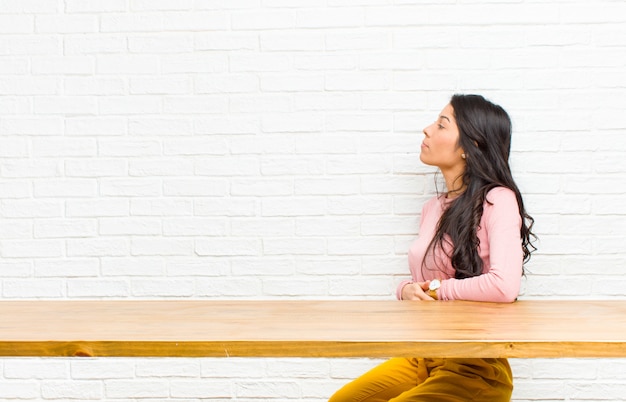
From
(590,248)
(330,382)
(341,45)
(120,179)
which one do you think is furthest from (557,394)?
(120,179)

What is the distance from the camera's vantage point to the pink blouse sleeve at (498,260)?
2012 mm

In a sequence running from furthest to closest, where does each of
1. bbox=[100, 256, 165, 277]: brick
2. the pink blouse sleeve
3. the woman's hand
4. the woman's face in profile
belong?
1. bbox=[100, 256, 165, 277]: brick
2. the woman's face in profile
3. the woman's hand
4. the pink blouse sleeve

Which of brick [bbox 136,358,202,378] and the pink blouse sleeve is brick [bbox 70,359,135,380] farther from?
the pink blouse sleeve

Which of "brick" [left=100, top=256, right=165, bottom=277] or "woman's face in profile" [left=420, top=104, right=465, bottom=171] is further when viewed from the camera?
"brick" [left=100, top=256, right=165, bottom=277]

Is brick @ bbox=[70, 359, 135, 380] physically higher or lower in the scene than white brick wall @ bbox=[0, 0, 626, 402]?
lower

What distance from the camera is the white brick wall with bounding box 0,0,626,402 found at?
2.66m

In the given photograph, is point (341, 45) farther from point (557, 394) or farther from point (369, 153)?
point (557, 394)

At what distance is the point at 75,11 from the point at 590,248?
2116 millimetres

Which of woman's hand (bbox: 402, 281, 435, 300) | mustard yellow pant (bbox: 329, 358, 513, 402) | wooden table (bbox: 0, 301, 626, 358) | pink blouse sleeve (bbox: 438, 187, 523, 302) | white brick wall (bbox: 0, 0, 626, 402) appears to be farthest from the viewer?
white brick wall (bbox: 0, 0, 626, 402)

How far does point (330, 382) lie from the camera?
2.77 meters

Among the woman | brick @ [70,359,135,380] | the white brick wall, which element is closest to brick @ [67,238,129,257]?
the white brick wall

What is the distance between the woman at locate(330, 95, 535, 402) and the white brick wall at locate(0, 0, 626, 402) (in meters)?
0.35

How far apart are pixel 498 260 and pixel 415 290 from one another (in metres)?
0.26

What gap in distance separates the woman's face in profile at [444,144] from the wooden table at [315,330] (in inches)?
26.0
